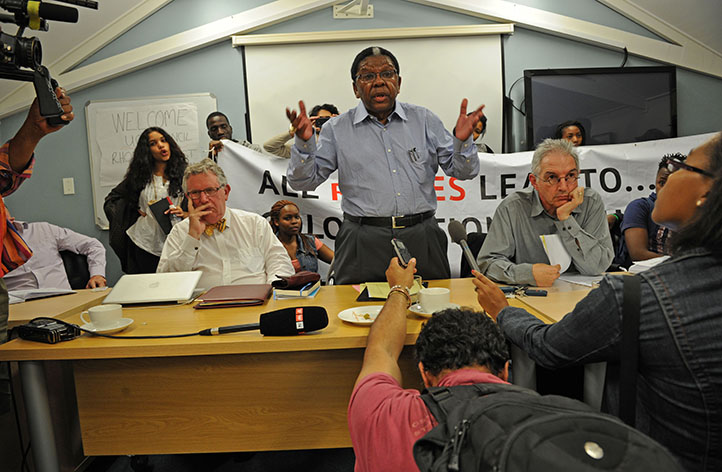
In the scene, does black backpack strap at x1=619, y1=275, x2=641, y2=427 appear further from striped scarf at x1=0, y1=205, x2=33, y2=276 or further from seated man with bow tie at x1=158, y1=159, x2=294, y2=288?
striped scarf at x1=0, y1=205, x2=33, y2=276

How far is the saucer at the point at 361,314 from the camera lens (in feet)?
4.67

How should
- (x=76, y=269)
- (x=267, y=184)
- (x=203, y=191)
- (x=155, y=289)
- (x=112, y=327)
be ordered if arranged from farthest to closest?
(x=267, y=184), (x=76, y=269), (x=203, y=191), (x=155, y=289), (x=112, y=327)

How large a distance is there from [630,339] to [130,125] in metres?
4.47

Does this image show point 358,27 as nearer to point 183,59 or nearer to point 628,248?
point 183,59

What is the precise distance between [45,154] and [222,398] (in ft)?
13.2

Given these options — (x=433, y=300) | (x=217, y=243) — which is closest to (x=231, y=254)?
(x=217, y=243)

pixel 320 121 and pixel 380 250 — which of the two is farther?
pixel 320 121

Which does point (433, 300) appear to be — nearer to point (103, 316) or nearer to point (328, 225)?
point (103, 316)

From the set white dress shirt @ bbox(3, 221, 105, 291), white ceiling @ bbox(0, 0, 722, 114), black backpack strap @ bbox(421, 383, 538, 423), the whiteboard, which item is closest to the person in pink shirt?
black backpack strap @ bbox(421, 383, 538, 423)

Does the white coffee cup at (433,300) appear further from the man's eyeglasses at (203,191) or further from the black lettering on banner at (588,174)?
the black lettering on banner at (588,174)

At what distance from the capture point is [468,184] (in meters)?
3.84

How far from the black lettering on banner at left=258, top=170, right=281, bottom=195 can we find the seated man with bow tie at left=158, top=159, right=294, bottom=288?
129 cm

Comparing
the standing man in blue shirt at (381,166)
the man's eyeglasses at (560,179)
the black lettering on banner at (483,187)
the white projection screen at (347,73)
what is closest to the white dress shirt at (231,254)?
the standing man in blue shirt at (381,166)

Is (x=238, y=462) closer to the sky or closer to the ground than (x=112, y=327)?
closer to the ground
